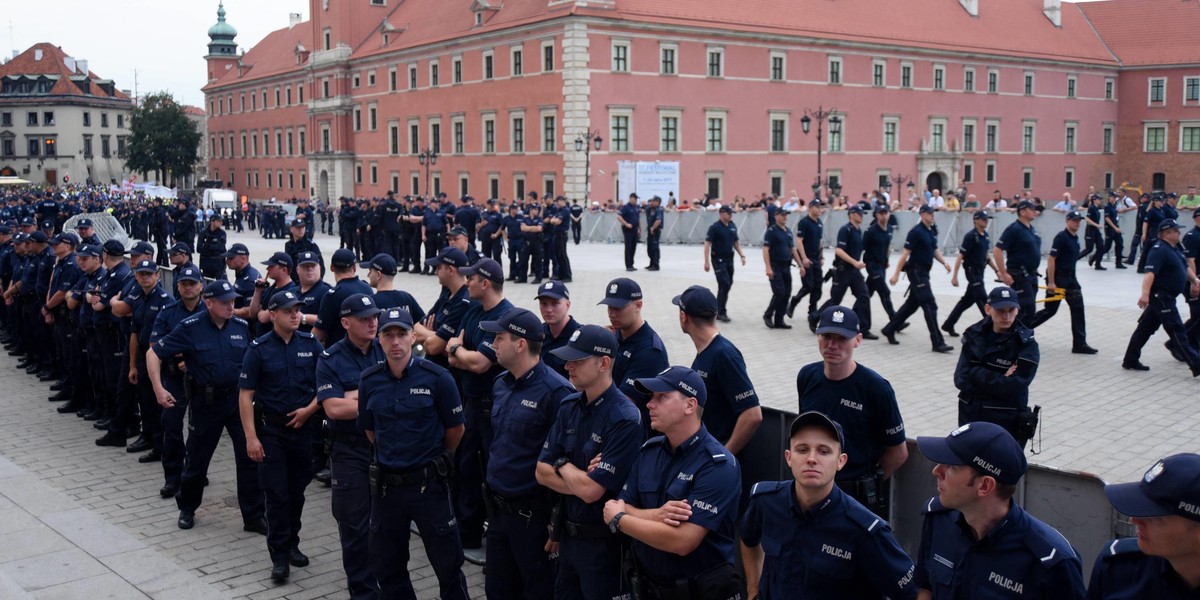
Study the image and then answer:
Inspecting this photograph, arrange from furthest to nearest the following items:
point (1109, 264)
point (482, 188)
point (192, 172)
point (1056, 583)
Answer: point (192, 172)
point (482, 188)
point (1109, 264)
point (1056, 583)

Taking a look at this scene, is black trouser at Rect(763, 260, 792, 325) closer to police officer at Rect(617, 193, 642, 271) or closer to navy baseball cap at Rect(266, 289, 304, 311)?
police officer at Rect(617, 193, 642, 271)

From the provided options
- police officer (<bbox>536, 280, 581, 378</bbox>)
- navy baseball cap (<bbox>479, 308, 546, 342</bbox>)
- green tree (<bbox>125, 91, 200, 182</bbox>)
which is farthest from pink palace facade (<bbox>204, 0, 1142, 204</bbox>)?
navy baseball cap (<bbox>479, 308, 546, 342</bbox>)

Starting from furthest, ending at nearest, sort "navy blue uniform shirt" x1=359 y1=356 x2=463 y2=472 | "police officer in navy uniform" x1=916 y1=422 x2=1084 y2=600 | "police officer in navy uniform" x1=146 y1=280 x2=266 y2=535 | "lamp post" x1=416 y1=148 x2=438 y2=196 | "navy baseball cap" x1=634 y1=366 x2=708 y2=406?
"lamp post" x1=416 y1=148 x2=438 y2=196 < "police officer in navy uniform" x1=146 y1=280 x2=266 y2=535 < "navy blue uniform shirt" x1=359 y1=356 x2=463 y2=472 < "navy baseball cap" x1=634 y1=366 x2=708 y2=406 < "police officer in navy uniform" x1=916 y1=422 x2=1084 y2=600

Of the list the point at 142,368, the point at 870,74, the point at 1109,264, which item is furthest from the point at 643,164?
the point at 142,368

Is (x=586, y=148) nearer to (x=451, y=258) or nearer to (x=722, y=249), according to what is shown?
(x=722, y=249)

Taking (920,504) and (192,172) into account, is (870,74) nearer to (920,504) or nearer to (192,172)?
(920,504)

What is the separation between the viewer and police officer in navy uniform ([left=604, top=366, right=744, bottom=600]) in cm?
451

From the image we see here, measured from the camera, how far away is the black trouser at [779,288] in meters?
17.0

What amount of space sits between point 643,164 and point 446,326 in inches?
1774

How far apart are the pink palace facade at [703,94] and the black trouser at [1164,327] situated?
39527 mm

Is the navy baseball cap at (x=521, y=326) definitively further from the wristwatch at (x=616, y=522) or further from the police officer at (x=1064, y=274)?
the police officer at (x=1064, y=274)

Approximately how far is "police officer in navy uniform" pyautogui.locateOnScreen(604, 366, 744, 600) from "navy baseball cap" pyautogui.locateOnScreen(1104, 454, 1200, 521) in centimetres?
168

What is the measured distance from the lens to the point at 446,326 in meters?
8.23

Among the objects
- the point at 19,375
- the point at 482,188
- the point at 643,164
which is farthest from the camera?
the point at 482,188
